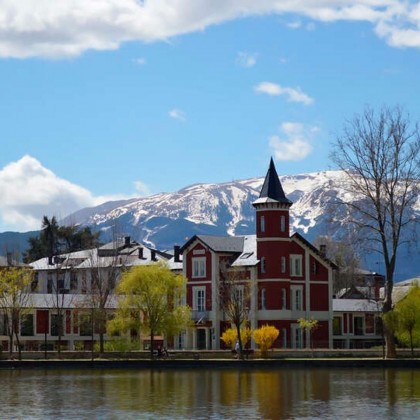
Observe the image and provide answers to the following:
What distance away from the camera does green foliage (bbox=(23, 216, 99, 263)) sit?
157 metres

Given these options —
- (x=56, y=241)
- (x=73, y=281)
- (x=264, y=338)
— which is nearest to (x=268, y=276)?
(x=264, y=338)

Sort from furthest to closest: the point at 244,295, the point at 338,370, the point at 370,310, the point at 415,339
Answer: the point at 370,310 < the point at 244,295 < the point at 415,339 < the point at 338,370

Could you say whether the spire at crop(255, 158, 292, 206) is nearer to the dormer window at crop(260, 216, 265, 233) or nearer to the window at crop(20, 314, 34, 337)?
the dormer window at crop(260, 216, 265, 233)

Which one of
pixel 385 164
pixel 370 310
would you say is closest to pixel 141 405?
pixel 385 164

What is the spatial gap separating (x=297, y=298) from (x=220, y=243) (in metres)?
9.08

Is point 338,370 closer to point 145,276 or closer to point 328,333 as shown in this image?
point 145,276

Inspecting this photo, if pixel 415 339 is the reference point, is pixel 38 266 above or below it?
above

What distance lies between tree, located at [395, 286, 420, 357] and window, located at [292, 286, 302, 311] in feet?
45.0

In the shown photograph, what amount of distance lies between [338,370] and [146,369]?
14.3 m

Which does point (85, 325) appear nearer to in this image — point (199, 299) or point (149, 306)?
point (199, 299)

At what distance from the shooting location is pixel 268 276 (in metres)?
103

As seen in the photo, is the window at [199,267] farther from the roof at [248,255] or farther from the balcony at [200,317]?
the balcony at [200,317]

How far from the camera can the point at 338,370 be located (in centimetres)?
7800

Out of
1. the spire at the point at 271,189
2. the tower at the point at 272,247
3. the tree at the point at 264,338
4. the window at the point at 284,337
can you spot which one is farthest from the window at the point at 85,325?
the tree at the point at 264,338
